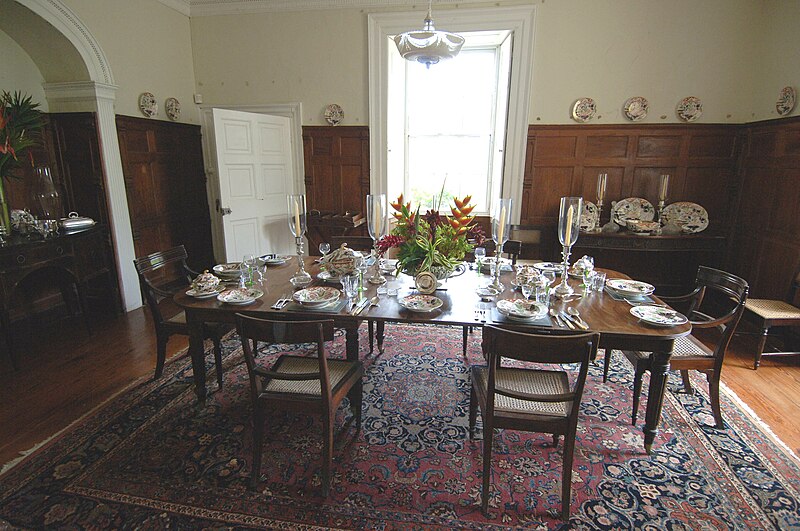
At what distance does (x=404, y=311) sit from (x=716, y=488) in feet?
5.40

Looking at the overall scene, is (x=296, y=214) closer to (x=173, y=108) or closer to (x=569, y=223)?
(x=569, y=223)

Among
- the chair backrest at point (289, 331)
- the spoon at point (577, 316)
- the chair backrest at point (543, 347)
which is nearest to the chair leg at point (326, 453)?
the chair backrest at point (289, 331)

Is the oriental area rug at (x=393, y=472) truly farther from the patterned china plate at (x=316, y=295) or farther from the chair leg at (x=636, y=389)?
the patterned china plate at (x=316, y=295)

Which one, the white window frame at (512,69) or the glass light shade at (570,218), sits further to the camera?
the white window frame at (512,69)

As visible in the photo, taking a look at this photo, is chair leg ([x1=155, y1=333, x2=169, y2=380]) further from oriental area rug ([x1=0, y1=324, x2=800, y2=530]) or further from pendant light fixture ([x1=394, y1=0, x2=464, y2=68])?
pendant light fixture ([x1=394, y1=0, x2=464, y2=68])

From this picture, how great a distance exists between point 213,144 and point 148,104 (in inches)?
31.7

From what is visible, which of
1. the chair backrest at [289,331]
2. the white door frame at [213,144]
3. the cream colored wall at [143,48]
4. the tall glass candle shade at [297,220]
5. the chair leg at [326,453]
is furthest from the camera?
the white door frame at [213,144]

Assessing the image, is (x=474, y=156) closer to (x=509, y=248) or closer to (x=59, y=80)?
(x=509, y=248)

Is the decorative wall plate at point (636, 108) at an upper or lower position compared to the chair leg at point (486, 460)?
upper

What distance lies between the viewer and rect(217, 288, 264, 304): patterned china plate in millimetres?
2217

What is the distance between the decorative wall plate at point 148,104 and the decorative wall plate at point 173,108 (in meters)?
0.18

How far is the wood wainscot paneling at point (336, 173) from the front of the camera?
16.0 feet

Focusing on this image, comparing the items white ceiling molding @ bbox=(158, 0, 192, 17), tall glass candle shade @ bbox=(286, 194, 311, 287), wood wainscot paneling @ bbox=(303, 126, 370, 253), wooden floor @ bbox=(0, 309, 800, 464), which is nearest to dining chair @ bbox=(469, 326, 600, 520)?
tall glass candle shade @ bbox=(286, 194, 311, 287)

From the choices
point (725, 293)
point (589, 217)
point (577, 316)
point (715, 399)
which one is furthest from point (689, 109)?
point (577, 316)
